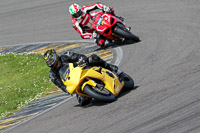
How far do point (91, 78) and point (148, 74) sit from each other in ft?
7.08

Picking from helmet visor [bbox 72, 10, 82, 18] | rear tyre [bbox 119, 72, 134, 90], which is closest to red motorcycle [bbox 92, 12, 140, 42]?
helmet visor [bbox 72, 10, 82, 18]

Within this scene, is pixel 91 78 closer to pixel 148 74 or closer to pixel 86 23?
pixel 148 74

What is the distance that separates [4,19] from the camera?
23.8m

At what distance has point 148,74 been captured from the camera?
443 inches

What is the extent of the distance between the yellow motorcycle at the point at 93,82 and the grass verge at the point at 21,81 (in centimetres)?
333

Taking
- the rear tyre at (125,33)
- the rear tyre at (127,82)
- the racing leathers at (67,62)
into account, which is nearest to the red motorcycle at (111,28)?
the rear tyre at (125,33)

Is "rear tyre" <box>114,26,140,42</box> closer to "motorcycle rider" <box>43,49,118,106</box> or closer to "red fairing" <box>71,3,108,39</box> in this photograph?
"red fairing" <box>71,3,108,39</box>

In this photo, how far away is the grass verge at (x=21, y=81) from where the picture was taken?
13124mm

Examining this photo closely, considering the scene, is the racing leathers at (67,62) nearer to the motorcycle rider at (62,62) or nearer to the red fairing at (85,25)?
the motorcycle rider at (62,62)

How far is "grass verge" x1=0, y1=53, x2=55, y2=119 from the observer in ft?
43.1

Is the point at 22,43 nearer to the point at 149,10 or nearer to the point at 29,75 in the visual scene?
the point at 29,75

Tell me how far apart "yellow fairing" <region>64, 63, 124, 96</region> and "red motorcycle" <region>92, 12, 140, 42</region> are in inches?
192

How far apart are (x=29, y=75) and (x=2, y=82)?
109 cm

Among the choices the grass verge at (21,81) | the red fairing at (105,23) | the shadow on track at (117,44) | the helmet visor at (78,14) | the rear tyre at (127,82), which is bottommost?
the grass verge at (21,81)
